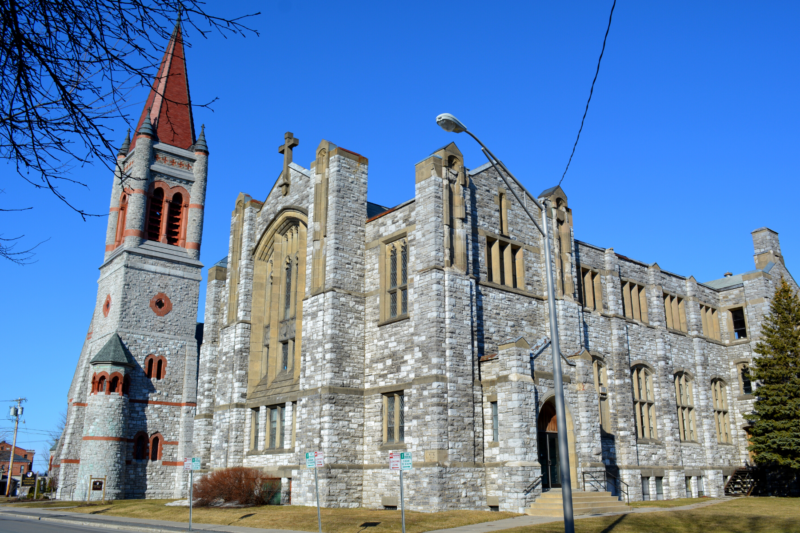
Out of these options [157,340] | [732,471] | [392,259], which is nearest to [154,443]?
[157,340]

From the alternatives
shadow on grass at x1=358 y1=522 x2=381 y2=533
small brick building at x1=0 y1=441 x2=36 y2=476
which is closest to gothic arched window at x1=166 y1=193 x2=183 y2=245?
shadow on grass at x1=358 y1=522 x2=381 y2=533

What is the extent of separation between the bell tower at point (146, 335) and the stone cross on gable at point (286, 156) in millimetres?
6990

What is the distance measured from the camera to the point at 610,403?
29625 millimetres

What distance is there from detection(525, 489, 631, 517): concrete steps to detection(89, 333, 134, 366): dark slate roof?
26.8 m

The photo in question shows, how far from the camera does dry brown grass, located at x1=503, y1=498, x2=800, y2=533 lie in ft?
55.3

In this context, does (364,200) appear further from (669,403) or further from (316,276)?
(669,403)

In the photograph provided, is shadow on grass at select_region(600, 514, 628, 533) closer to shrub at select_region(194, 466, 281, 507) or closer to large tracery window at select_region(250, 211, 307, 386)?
shrub at select_region(194, 466, 281, 507)

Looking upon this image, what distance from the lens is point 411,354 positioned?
24062 millimetres

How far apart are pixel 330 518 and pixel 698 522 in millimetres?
10787

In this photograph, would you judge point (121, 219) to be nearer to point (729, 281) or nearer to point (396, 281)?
point (396, 281)

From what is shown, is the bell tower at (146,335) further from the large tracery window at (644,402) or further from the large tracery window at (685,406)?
the large tracery window at (685,406)

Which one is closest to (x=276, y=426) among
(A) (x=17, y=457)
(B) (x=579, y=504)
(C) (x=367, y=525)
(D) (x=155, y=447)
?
(C) (x=367, y=525)

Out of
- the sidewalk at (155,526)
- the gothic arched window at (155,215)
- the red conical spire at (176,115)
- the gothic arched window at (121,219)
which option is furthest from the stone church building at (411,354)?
the sidewalk at (155,526)

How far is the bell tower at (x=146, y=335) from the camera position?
→ 3741cm
